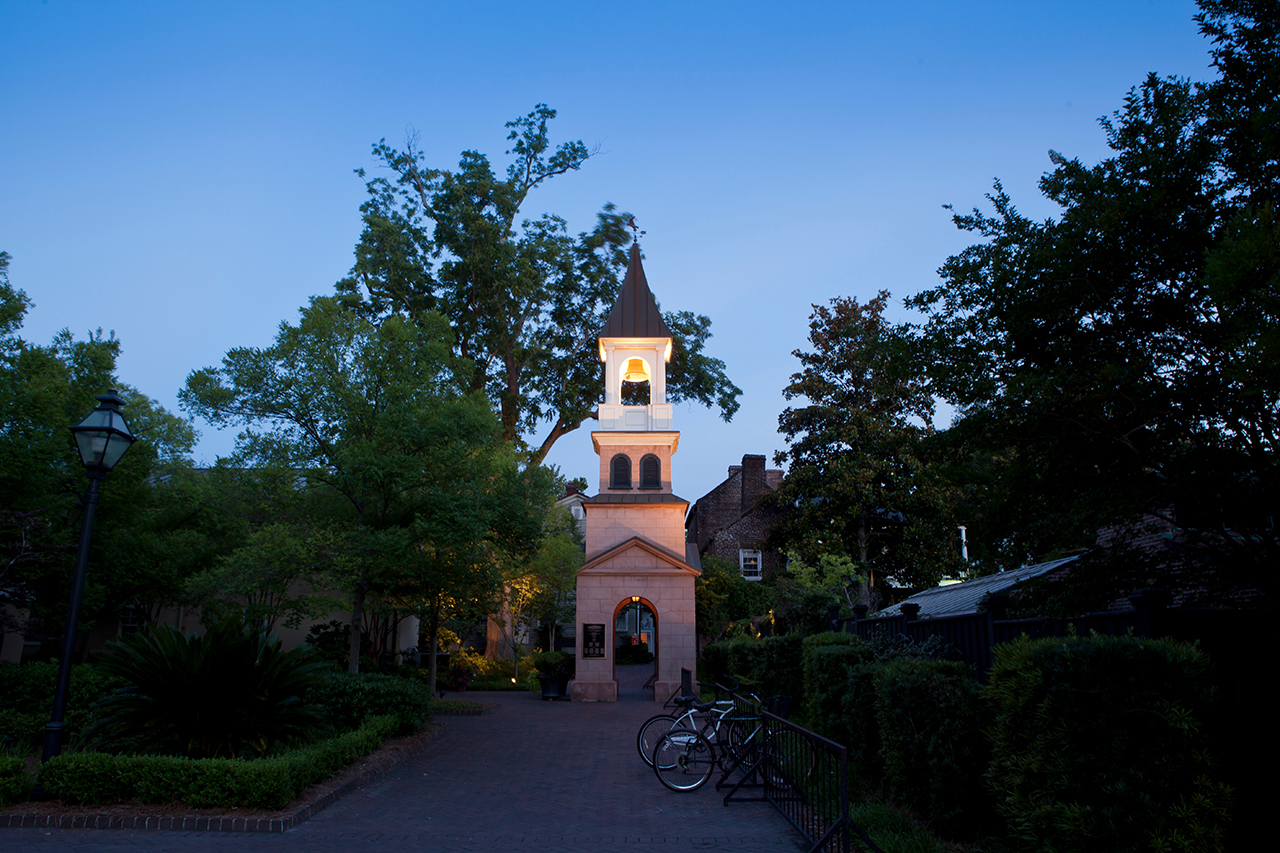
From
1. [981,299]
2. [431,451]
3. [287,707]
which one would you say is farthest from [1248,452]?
[431,451]

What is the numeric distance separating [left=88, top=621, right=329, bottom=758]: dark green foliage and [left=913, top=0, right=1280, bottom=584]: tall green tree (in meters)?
Result: 8.68

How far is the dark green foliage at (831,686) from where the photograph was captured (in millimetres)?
11289

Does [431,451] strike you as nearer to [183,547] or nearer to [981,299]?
[183,547]

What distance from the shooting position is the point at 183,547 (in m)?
20.5

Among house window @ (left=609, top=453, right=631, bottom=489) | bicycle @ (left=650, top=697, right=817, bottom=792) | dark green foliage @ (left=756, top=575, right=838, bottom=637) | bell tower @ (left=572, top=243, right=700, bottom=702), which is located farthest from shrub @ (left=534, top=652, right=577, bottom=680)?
bicycle @ (left=650, top=697, right=817, bottom=792)

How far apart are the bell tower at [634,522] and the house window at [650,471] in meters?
0.04

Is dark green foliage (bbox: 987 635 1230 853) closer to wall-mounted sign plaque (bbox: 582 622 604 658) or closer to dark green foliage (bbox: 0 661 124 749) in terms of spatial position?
dark green foliage (bbox: 0 661 124 749)

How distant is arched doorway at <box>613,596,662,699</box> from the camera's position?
94.3ft

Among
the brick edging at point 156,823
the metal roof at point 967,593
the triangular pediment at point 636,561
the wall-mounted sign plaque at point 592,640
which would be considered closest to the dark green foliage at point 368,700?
the brick edging at point 156,823

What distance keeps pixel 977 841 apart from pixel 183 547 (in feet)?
64.8

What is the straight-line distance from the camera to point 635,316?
30.2 meters

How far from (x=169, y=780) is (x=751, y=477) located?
127 ft

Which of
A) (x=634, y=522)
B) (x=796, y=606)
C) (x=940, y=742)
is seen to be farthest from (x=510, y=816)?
(x=796, y=606)

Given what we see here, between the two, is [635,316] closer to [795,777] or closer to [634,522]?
[634,522]
